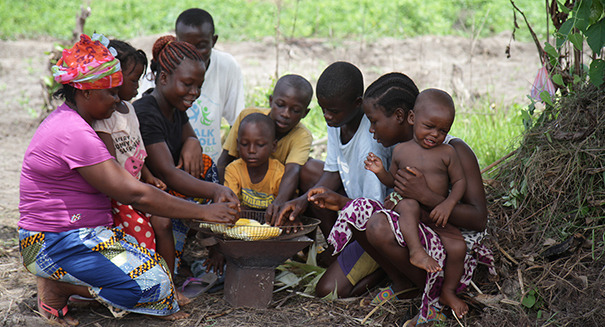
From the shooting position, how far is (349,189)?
143 inches

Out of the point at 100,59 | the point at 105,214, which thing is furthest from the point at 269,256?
the point at 100,59

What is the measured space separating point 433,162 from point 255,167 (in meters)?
1.39

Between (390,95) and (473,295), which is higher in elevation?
(390,95)

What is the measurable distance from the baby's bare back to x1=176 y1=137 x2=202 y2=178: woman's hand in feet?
4.57

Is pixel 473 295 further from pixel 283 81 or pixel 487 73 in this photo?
pixel 487 73

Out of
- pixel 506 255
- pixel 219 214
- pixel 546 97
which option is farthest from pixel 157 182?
pixel 546 97

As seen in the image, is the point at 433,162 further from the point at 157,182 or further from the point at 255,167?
the point at 157,182

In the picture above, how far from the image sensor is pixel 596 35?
3031 millimetres

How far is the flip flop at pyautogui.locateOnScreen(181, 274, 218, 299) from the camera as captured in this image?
350cm

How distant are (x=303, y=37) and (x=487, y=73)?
322 cm

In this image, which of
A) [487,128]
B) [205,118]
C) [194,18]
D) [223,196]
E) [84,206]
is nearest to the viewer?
[84,206]

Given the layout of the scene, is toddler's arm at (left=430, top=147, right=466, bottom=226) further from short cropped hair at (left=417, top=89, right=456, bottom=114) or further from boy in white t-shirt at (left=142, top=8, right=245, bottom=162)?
boy in white t-shirt at (left=142, top=8, right=245, bottom=162)

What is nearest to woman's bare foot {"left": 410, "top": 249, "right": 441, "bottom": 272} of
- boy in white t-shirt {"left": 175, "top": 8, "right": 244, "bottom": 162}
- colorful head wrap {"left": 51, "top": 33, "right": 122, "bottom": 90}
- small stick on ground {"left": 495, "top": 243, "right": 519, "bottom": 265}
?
small stick on ground {"left": 495, "top": 243, "right": 519, "bottom": 265}

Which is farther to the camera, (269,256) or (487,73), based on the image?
(487,73)
